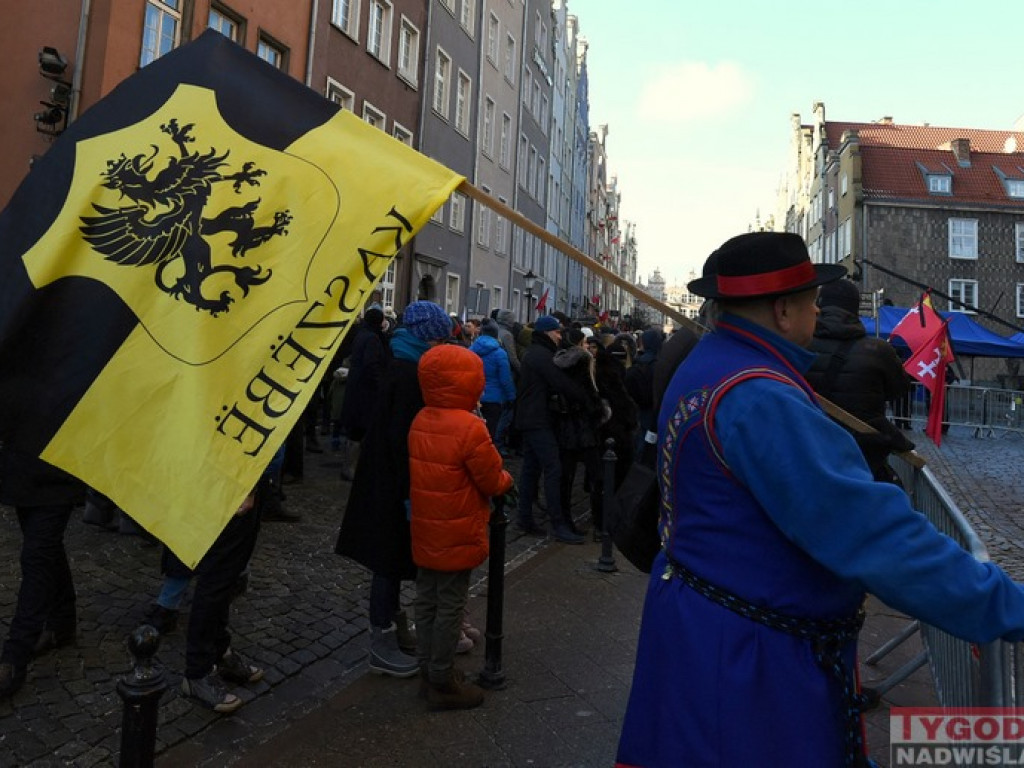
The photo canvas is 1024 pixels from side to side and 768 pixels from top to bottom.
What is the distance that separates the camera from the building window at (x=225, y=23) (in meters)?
14.4

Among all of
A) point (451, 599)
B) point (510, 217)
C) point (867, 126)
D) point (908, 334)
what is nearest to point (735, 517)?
point (510, 217)

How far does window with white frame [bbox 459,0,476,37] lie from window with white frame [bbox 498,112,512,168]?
3.97 m

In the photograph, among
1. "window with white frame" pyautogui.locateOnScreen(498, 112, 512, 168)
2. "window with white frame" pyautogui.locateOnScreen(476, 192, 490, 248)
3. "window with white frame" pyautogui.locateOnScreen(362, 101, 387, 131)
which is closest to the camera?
"window with white frame" pyautogui.locateOnScreen(362, 101, 387, 131)

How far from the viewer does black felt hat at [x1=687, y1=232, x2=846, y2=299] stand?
1.84 m

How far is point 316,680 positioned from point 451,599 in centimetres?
94

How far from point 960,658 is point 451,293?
22887mm

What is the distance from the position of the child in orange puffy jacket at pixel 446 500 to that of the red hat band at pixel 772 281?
211 centimetres

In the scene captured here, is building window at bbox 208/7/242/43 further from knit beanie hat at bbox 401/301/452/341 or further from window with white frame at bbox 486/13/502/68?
window with white frame at bbox 486/13/502/68

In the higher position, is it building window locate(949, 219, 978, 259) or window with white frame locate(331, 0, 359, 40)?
building window locate(949, 219, 978, 259)

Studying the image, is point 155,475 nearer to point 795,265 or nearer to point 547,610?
point 795,265

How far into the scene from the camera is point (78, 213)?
240 centimetres

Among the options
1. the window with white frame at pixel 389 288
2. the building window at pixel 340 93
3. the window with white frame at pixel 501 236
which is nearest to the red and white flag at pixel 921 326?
the window with white frame at pixel 389 288

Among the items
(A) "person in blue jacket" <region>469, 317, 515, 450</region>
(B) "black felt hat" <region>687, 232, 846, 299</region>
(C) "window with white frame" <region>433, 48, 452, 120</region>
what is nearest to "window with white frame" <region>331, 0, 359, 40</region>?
(C) "window with white frame" <region>433, 48, 452, 120</region>

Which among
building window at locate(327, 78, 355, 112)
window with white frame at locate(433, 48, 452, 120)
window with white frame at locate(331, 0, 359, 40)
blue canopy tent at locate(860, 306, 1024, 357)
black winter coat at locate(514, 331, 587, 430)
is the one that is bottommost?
black winter coat at locate(514, 331, 587, 430)
